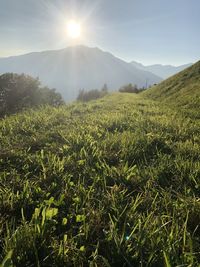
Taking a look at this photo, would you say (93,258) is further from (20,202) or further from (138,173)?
(138,173)

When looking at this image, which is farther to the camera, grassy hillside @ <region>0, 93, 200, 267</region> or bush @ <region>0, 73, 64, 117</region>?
bush @ <region>0, 73, 64, 117</region>

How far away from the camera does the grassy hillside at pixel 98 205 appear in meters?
2.49

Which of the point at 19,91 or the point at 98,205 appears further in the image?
the point at 19,91

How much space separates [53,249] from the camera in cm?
260

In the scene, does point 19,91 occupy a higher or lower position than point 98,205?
higher

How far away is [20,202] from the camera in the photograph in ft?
11.2

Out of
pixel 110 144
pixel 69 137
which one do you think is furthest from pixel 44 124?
pixel 110 144

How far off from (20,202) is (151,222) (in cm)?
169

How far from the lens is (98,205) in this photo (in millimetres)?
3467

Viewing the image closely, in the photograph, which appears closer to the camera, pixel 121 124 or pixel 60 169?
pixel 60 169

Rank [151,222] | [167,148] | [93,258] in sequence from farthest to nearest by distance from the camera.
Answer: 1. [167,148]
2. [151,222]
3. [93,258]

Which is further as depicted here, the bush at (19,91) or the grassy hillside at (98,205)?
the bush at (19,91)

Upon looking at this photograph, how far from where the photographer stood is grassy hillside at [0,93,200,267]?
249cm

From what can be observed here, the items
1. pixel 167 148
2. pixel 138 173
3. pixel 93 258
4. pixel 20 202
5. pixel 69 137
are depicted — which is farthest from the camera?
pixel 69 137
